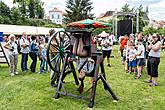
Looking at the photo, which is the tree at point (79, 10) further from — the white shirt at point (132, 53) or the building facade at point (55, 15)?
the building facade at point (55, 15)

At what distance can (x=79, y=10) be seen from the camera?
5447 centimetres

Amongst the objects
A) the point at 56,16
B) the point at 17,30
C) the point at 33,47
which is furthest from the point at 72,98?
the point at 56,16

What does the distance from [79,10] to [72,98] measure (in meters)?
49.6

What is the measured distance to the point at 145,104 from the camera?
582 centimetres

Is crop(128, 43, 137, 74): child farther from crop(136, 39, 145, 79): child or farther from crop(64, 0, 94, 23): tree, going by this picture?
crop(64, 0, 94, 23): tree

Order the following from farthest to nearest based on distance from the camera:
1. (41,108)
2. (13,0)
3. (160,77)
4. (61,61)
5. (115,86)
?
(13,0)
(160,77)
(115,86)
(61,61)
(41,108)

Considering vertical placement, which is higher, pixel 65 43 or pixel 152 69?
pixel 65 43

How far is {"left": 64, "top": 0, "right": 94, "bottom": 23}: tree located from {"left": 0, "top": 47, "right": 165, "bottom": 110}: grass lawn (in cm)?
4667

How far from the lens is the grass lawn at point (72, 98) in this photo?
5.61m

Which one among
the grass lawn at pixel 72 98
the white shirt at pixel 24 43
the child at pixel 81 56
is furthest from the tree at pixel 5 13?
the child at pixel 81 56

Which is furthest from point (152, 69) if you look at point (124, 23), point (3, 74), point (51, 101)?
point (124, 23)

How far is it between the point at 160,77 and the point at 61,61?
14.2 feet

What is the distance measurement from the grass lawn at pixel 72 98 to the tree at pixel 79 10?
4667 centimetres

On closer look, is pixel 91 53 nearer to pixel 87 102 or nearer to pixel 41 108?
pixel 87 102
